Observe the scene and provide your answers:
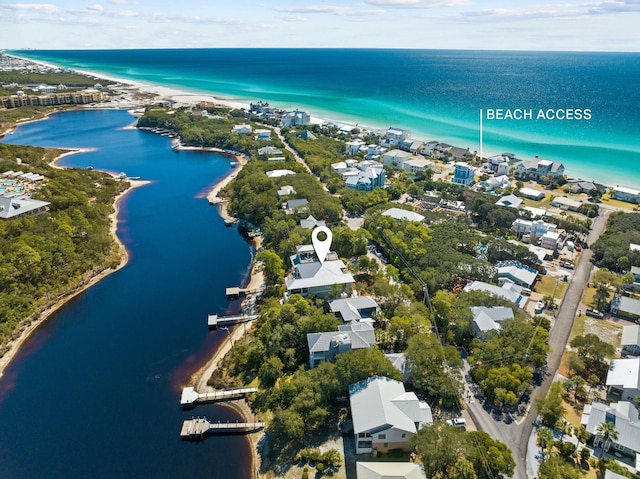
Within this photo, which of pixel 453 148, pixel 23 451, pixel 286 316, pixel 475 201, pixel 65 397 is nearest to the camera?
pixel 23 451

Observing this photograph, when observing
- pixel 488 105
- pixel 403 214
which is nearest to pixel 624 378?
pixel 403 214

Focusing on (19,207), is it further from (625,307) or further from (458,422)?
(625,307)

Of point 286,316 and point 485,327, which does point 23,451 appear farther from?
point 485,327

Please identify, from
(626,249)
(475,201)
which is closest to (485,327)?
(626,249)

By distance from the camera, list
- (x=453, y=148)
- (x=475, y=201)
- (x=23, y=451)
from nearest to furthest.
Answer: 1. (x=23, y=451)
2. (x=475, y=201)
3. (x=453, y=148)

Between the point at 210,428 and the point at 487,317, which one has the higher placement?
the point at 487,317

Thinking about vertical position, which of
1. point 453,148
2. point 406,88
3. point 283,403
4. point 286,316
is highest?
point 406,88

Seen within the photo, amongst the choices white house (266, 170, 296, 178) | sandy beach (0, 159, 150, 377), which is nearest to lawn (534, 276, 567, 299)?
white house (266, 170, 296, 178)

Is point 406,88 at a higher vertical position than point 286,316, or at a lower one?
higher

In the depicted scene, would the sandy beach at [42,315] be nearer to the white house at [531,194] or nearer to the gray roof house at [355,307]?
the gray roof house at [355,307]
